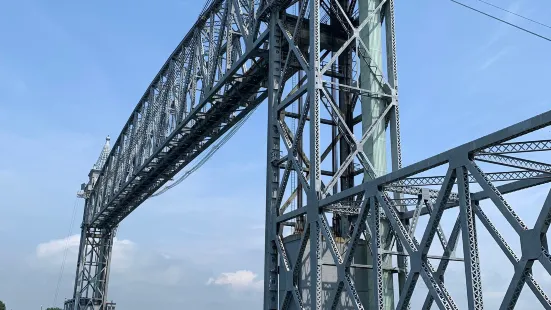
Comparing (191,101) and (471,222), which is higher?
(191,101)

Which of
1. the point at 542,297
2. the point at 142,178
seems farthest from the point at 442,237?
the point at 142,178

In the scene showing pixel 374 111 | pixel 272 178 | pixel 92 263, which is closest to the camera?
pixel 374 111

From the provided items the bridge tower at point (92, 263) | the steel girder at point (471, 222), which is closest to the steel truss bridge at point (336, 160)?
the steel girder at point (471, 222)

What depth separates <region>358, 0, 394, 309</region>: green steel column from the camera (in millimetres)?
16250

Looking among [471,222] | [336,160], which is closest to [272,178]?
[336,160]

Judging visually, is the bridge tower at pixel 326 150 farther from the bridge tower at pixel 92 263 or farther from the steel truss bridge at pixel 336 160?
the bridge tower at pixel 92 263

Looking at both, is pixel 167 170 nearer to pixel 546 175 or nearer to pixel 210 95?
pixel 210 95

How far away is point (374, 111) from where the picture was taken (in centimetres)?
1767

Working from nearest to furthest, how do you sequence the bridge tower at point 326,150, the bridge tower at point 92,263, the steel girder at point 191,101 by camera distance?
the bridge tower at point 326,150 < the steel girder at point 191,101 < the bridge tower at point 92,263

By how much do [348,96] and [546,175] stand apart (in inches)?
362

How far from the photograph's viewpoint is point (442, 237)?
1450 centimetres

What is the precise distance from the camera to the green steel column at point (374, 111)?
16250 millimetres

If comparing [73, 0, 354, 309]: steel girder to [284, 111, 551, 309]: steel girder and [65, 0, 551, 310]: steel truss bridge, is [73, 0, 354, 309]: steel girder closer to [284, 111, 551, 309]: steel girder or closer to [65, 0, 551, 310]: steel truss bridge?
[65, 0, 551, 310]: steel truss bridge

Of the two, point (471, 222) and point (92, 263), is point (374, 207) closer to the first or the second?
point (471, 222)
